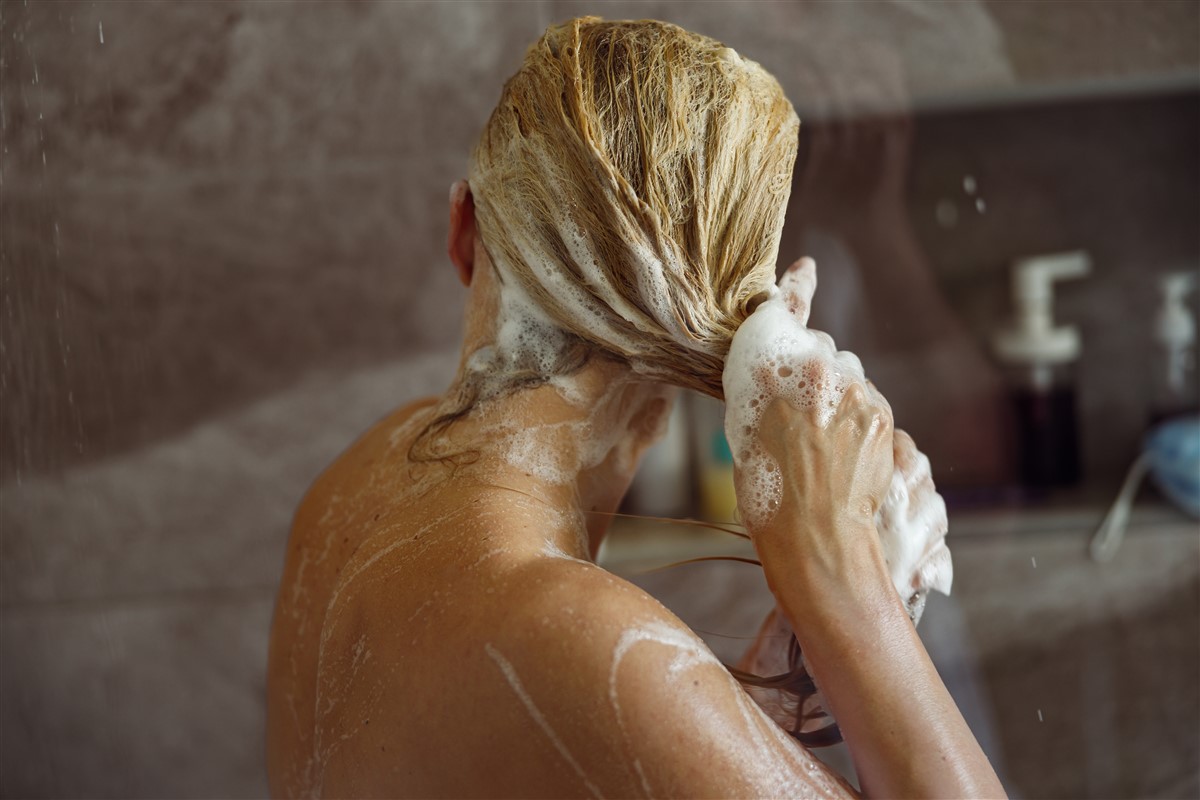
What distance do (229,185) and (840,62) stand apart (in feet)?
2.56

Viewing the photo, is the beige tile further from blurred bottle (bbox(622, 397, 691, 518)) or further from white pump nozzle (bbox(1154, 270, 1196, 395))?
white pump nozzle (bbox(1154, 270, 1196, 395))

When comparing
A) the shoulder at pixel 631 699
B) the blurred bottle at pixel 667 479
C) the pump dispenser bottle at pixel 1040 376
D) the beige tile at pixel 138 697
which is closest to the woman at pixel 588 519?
the shoulder at pixel 631 699

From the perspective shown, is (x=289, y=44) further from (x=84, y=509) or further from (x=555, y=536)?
(x=555, y=536)

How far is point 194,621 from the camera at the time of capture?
1269 millimetres

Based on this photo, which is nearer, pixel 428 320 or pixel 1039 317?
pixel 428 320

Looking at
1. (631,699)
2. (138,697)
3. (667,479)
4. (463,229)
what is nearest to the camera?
(631,699)

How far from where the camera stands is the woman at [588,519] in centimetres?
53

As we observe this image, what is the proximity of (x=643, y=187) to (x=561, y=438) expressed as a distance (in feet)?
0.63

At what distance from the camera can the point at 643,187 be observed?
625mm

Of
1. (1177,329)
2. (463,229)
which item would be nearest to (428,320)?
(463,229)

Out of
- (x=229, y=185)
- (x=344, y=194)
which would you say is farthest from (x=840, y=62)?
(x=229, y=185)

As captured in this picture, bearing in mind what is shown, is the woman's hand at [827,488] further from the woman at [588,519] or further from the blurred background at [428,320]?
the blurred background at [428,320]

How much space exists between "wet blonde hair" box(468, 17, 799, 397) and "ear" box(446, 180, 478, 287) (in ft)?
0.13

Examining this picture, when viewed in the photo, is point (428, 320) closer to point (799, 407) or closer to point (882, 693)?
point (799, 407)
